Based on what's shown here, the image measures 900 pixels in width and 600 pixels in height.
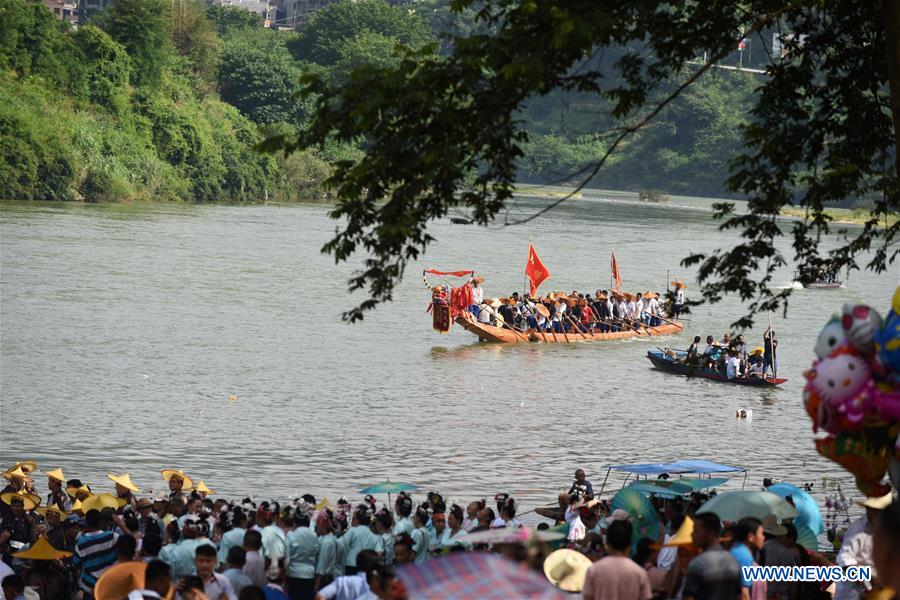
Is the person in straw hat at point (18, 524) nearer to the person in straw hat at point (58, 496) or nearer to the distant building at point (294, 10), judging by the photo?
the person in straw hat at point (58, 496)

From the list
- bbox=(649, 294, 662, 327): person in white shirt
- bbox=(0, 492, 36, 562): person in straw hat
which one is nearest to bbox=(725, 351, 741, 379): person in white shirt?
bbox=(649, 294, 662, 327): person in white shirt

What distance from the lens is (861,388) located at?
6.36m

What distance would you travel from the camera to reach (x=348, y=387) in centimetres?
2848

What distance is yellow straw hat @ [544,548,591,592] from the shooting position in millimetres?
7852

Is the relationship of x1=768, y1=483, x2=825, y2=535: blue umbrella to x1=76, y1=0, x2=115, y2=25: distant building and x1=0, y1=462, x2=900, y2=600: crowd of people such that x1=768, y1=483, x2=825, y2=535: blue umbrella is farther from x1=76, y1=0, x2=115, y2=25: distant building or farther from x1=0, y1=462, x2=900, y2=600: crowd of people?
x1=76, y1=0, x2=115, y2=25: distant building

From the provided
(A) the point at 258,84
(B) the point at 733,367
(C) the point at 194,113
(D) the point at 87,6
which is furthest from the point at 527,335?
(D) the point at 87,6

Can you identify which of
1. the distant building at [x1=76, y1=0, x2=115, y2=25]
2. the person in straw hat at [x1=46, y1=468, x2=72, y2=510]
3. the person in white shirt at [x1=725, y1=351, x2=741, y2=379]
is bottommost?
the person in white shirt at [x1=725, y1=351, x2=741, y2=379]

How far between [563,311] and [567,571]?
93.1 ft

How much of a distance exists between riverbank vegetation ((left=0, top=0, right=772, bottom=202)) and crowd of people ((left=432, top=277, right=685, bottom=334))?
449 inches

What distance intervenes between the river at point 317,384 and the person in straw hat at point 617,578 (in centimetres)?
1194

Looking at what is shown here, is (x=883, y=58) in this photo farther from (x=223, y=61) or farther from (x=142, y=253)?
(x=223, y=61)

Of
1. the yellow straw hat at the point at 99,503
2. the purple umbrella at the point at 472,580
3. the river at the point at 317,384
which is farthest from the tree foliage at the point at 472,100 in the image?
the river at the point at 317,384

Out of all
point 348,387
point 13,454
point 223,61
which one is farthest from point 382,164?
point 223,61

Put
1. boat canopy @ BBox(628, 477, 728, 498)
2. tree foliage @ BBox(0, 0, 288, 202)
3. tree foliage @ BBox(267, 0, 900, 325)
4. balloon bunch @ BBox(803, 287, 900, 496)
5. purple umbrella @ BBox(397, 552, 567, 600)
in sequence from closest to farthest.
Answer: purple umbrella @ BBox(397, 552, 567, 600)
balloon bunch @ BBox(803, 287, 900, 496)
tree foliage @ BBox(267, 0, 900, 325)
boat canopy @ BBox(628, 477, 728, 498)
tree foliage @ BBox(0, 0, 288, 202)
